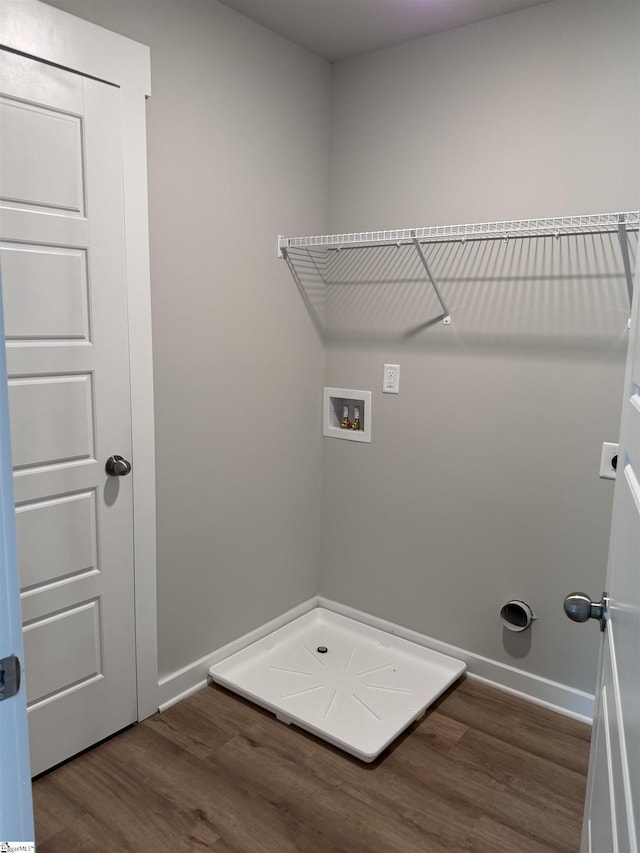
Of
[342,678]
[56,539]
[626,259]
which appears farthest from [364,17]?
[342,678]

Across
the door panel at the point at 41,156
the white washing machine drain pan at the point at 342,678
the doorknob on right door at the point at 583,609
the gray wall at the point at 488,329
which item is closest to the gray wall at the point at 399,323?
the gray wall at the point at 488,329

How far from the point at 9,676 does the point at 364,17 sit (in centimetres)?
242

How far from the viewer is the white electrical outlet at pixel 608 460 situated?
2.19 m

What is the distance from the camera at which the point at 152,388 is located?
216 centimetres

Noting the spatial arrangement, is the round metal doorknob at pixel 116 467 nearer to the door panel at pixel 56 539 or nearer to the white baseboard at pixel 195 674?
the door panel at pixel 56 539

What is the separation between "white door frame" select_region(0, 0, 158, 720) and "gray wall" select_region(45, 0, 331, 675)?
6cm

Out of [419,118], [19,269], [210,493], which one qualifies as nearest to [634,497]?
[19,269]

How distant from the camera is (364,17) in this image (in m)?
2.31

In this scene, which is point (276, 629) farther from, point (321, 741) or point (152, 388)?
point (152, 388)

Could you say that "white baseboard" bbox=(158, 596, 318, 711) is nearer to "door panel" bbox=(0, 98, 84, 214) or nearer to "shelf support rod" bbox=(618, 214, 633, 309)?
"door panel" bbox=(0, 98, 84, 214)

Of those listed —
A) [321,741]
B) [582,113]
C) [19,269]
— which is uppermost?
[582,113]

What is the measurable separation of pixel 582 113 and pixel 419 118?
65cm

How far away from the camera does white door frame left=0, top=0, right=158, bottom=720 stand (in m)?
1.70

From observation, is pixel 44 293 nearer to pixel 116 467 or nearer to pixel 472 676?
pixel 116 467
